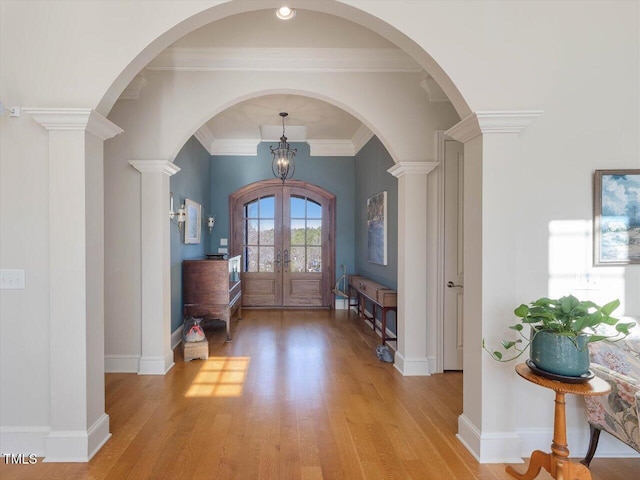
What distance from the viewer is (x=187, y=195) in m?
5.49

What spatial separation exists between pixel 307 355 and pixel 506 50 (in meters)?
3.48

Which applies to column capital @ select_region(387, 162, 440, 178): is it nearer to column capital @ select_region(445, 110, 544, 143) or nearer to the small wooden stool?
column capital @ select_region(445, 110, 544, 143)

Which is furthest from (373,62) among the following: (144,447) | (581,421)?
(144,447)

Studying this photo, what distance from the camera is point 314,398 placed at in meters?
3.26

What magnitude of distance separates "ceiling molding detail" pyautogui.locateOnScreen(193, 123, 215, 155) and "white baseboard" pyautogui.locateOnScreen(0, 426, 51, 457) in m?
4.51

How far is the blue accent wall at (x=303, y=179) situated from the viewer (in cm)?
734

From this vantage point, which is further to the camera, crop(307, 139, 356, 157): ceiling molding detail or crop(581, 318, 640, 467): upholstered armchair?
crop(307, 139, 356, 157): ceiling molding detail

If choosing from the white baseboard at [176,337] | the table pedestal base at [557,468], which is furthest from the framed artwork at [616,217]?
the white baseboard at [176,337]

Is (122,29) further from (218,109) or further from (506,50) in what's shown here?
(506,50)

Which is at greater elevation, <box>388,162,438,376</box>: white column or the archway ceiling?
the archway ceiling

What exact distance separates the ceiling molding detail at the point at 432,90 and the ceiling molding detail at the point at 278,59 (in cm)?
25

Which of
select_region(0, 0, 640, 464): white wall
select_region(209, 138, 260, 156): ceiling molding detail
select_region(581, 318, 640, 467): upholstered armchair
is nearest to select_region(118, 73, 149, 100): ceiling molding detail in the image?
select_region(0, 0, 640, 464): white wall

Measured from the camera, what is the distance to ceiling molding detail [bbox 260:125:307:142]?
6484 mm

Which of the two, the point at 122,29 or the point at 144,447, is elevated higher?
the point at 122,29
